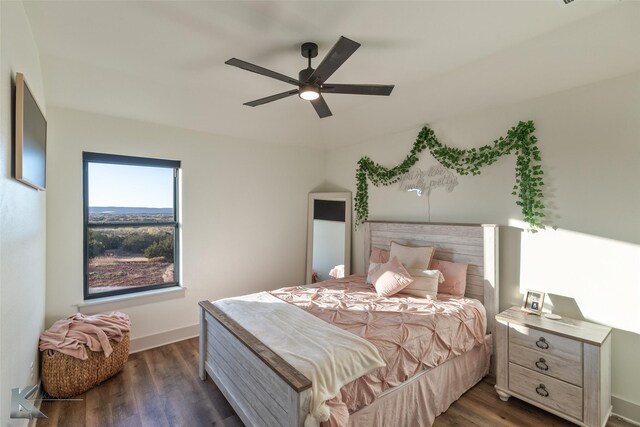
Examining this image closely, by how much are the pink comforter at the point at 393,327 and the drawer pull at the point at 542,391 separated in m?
0.48

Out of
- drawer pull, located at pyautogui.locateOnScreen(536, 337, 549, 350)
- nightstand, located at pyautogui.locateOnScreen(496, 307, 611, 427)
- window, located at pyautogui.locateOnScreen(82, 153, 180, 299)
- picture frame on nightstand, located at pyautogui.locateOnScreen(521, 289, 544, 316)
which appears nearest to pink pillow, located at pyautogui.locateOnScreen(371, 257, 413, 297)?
nightstand, located at pyautogui.locateOnScreen(496, 307, 611, 427)

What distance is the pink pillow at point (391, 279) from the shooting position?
2895 millimetres

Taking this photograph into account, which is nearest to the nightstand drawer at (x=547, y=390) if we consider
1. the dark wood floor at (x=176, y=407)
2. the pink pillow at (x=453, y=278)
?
the dark wood floor at (x=176, y=407)

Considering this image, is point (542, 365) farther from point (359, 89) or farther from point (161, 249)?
point (161, 249)

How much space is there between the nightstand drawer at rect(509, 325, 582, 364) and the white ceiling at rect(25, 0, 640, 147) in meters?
1.98

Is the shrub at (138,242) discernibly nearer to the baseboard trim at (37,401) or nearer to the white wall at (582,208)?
the baseboard trim at (37,401)

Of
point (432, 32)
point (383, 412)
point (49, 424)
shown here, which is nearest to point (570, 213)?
point (432, 32)

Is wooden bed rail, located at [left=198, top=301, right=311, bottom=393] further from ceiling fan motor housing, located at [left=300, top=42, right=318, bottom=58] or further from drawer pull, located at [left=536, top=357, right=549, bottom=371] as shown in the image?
ceiling fan motor housing, located at [left=300, top=42, right=318, bottom=58]

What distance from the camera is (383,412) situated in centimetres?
187

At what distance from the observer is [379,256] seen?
3.63 m

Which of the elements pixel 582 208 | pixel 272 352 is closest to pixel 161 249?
pixel 272 352

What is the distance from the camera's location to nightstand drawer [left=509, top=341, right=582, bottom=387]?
2.08 m

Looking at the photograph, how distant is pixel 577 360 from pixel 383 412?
4.65ft

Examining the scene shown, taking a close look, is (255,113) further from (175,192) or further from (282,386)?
(282,386)
